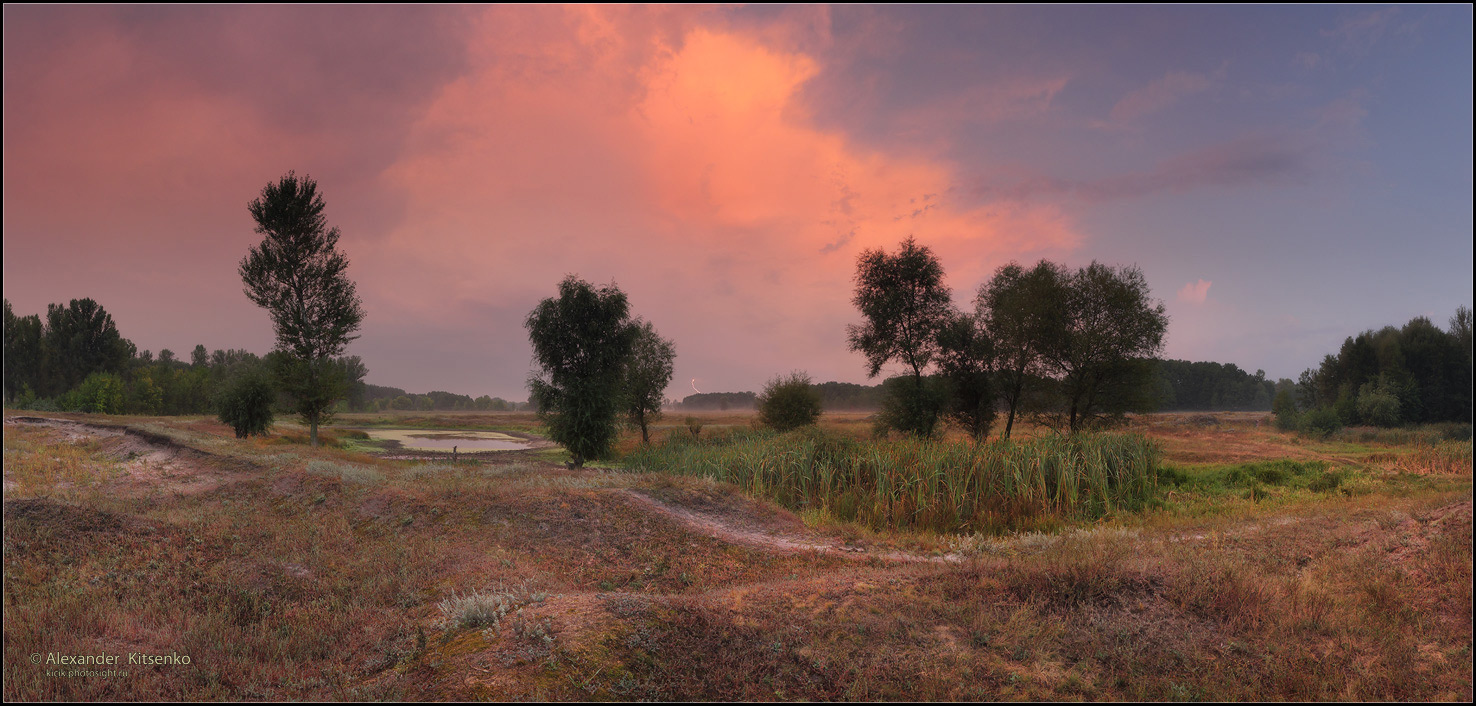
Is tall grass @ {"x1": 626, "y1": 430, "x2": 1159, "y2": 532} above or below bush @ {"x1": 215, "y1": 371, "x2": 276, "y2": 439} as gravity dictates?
below

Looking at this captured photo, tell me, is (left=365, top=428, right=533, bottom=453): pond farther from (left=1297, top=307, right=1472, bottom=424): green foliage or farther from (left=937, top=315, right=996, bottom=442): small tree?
(left=1297, top=307, right=1472, bottom=424): green foliage

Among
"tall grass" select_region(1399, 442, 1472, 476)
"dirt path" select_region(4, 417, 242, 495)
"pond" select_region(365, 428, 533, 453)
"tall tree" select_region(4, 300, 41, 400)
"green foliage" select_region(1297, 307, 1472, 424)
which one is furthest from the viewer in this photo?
"tall tree" select_region(4, 300, 41, 400)

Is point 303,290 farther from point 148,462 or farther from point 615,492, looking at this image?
point 615,492

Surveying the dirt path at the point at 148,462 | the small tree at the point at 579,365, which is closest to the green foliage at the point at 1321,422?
the small tree at the point at 579,365

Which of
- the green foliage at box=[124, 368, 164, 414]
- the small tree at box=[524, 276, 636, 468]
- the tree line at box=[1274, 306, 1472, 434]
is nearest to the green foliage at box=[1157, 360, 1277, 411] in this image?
the tree line at box=[1274, 306, 1472, 434]

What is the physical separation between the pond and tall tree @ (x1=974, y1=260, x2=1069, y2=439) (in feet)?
107

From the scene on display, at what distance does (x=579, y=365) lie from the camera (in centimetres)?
2903

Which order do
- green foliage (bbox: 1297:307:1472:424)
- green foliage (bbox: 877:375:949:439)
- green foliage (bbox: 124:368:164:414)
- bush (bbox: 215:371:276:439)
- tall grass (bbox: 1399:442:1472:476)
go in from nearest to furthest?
tall grass (bbox: 1399:442:1472:476) < green foliage (bbox: 1297:307:1472:424) < green foliage (bbox: 877:375:949:439) < bush (bbox: 215:371:276:439) < green foliage (bbox: 124:368:164:414)

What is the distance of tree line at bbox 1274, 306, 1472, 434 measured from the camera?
2403 cm

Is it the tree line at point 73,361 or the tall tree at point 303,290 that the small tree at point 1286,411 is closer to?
the tall tree at point 303,290

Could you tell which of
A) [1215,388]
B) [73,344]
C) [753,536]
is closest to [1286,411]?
[753,536]

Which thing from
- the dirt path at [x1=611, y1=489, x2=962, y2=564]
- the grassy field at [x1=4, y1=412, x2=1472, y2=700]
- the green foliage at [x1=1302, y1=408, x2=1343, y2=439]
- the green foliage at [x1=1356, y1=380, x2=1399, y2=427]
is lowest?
the dirt path at [x1=611, y1=489, x2=962, y2=564]

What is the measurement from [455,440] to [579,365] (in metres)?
30.9

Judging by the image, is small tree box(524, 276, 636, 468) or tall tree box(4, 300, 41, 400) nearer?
small tree box(524, 276, 636, 468)
